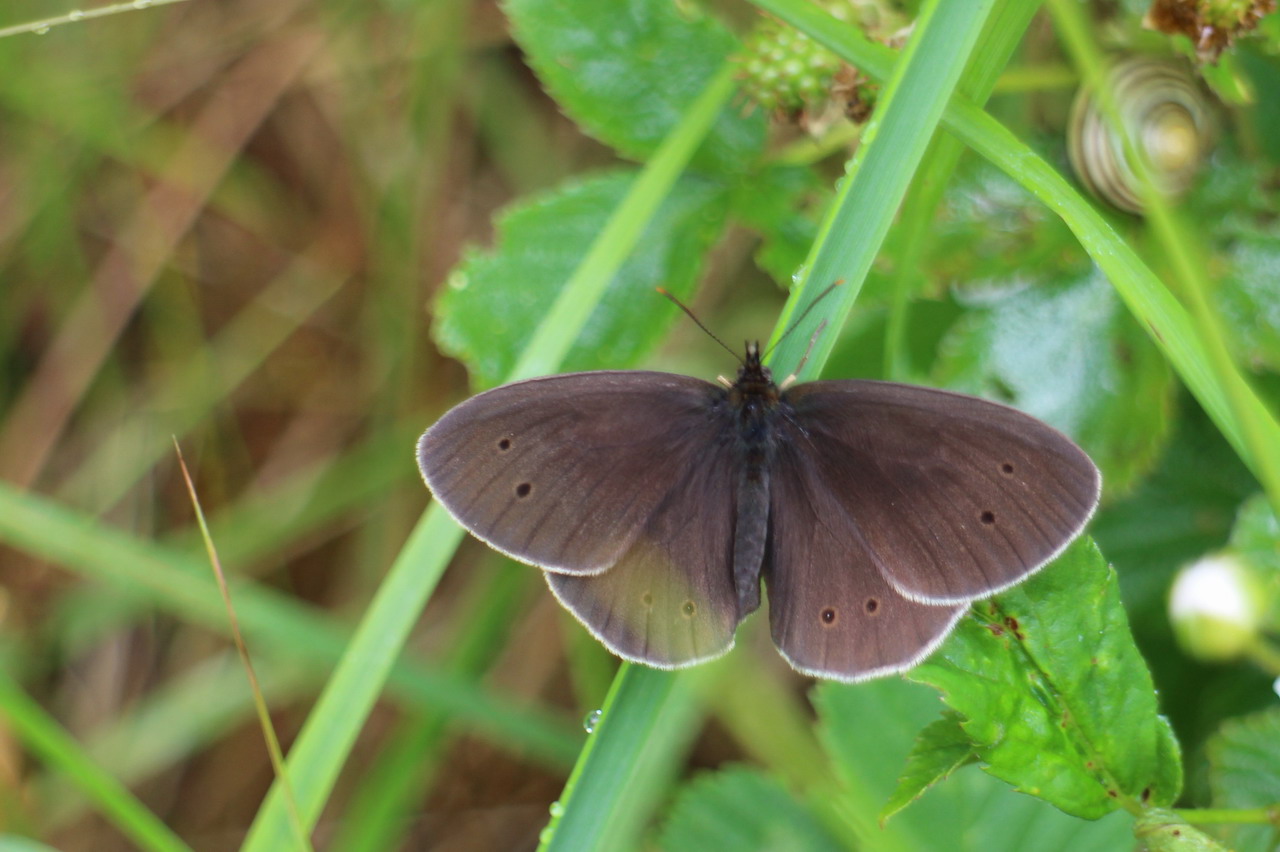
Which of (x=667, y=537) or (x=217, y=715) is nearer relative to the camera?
(x=667, y=537)

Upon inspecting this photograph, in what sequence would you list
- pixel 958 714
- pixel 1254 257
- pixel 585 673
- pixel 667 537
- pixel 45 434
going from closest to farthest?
pixel 958 714
pixel 667 537
pixel 1254 257
pixel 585 673
pixel 45 434

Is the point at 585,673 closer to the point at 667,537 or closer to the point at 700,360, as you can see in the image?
the point at 700,360

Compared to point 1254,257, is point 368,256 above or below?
below

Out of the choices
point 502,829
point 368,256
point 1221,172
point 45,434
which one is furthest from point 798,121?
point 45,434

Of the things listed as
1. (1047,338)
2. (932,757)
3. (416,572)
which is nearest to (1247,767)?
(932,757)

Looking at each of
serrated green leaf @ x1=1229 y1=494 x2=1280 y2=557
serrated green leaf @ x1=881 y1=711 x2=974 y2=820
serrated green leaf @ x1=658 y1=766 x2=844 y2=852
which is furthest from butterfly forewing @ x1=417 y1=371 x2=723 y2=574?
serrated green leaf @ x1=658 y1=766 x2=844 y2=852

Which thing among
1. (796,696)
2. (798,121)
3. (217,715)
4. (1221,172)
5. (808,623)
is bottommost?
(217,715)

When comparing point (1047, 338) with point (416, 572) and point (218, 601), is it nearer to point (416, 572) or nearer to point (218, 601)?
point (416, 572)

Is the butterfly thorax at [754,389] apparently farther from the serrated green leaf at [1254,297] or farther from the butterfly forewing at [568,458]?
the serrated green leaf at [1254,297]
